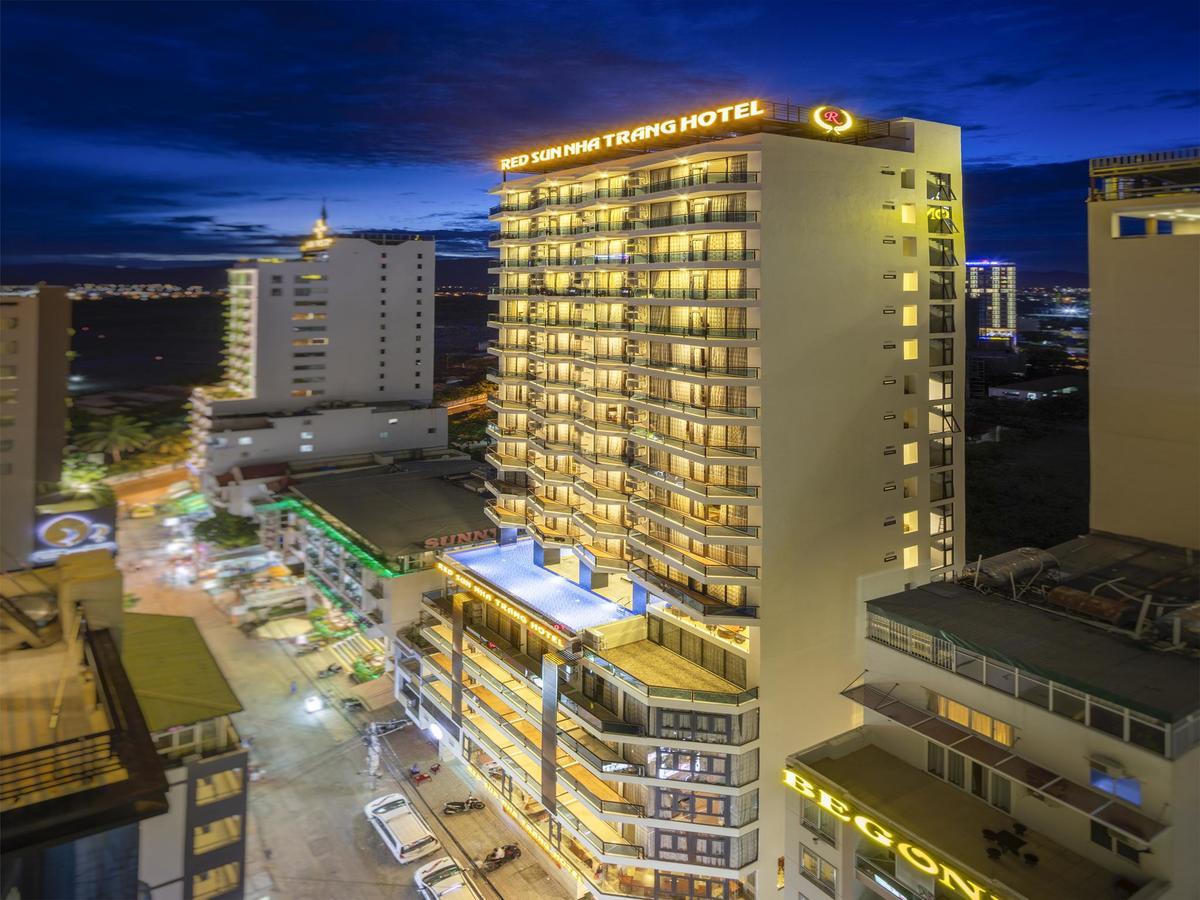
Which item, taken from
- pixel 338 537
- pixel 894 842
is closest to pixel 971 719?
pixel 894 842

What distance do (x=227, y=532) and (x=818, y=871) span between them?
31341 mm

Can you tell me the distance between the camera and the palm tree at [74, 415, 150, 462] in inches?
1679

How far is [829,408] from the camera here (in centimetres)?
1719

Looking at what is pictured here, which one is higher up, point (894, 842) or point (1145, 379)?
point (1145, 379)

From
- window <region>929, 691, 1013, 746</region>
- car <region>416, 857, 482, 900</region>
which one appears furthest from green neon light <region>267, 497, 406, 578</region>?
window <region>929, 691, 1013, 746</region>

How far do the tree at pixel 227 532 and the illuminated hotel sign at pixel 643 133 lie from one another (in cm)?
2267

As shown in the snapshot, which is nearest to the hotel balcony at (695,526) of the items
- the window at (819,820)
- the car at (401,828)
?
the window at (819,820)

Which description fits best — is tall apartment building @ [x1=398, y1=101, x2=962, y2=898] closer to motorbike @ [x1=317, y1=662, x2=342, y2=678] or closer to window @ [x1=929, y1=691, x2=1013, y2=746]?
window @ [x1=929, y1=691, x2=1013, y2=746]

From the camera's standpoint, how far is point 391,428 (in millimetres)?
45656

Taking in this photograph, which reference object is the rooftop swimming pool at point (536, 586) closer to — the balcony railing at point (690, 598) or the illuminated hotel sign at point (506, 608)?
the illuminated hotel sign at point (506, 608)

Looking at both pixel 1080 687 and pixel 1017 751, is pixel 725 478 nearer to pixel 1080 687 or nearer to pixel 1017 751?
pixel 1017 751

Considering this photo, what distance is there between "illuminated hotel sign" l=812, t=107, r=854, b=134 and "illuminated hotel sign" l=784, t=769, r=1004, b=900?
13.0 meters

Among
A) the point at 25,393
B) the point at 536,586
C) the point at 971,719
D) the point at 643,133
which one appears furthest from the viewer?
the point at 536,586

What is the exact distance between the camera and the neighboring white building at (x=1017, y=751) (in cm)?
975
